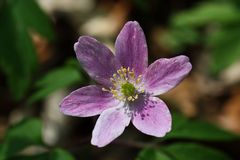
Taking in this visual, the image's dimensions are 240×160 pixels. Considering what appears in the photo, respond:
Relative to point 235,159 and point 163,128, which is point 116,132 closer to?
point 163,128

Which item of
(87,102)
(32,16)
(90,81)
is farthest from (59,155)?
(32,16)

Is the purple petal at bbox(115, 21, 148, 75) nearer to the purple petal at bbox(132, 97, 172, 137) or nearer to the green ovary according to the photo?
the green ovary

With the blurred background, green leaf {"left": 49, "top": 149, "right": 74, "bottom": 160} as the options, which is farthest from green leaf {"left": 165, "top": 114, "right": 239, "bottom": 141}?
green leaf {"left": 49, "top": 149, "right": 74, "bottom": 160}

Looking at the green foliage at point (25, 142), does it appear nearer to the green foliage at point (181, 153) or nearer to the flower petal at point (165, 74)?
the green foliage at point (181, 153)

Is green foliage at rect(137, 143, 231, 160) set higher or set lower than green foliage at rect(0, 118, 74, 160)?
lower

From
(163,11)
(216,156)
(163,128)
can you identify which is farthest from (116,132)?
(163,11)
